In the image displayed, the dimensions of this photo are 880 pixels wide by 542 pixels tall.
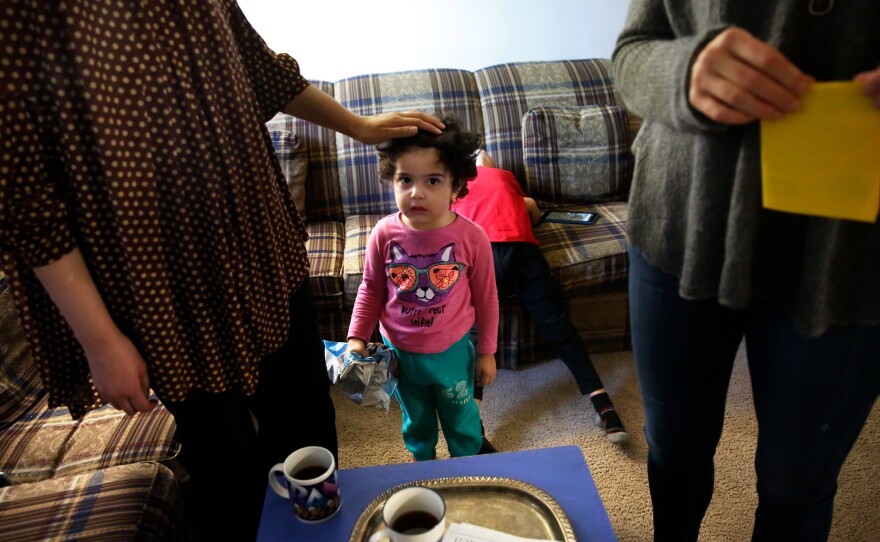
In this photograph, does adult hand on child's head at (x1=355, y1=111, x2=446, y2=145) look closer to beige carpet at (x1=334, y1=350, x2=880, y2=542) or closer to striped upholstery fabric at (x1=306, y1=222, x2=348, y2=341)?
striped upholstery fabric at (x1=306, y1=222, x2=348, y2=341)

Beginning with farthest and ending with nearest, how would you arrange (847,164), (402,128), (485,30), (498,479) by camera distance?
(485,30) < (402,128) < (498,479) < (847,164)

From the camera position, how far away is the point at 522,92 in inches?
94.0

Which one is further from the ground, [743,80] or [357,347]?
[743,80]

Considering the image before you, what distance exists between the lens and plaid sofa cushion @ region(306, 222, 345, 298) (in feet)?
6.07

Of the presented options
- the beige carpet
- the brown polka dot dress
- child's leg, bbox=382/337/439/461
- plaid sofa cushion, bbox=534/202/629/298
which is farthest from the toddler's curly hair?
the beige carpet

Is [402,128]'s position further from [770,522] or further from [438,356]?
[770,522]

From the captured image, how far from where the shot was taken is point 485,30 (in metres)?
2.56

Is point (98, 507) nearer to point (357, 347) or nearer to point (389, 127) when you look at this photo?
point (357, 347)

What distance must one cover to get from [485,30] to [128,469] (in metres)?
2.29

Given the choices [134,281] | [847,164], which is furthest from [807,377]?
[134,281]

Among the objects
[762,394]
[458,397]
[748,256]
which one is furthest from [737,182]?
[458,397]

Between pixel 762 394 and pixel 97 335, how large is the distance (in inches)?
35.5

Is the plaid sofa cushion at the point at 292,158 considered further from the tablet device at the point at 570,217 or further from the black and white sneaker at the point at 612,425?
the black and white sneaker at the point at 612,425

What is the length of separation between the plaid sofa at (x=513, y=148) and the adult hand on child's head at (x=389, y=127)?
91 centimetres
